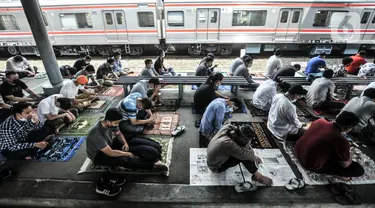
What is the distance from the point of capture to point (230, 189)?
302cm

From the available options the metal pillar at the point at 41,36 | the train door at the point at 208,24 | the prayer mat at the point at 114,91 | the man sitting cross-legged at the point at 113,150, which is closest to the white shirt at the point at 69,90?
the metal pillar at the point at 41,36

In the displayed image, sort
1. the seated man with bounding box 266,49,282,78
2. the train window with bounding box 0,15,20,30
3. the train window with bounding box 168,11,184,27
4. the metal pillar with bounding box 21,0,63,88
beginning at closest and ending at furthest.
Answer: the metal pillar with bounding box 21,0,63,88, the seated man with bounding box 266,49,282,78, the train window with bounding box 168,11,184,27, the train window with bounding box 0,15,20,30

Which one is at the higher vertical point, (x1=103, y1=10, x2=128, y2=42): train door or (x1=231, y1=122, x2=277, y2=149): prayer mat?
(x1=103, y1=10, x2=128, y2=42): train door

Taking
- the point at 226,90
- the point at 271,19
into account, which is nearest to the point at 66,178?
the point at 226,90

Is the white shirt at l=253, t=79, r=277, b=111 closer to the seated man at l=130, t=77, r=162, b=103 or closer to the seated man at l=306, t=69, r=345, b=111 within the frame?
the seated man at l=306, t=69, r=345, b=111

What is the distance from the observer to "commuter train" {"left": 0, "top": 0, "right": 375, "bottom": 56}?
32.2ft

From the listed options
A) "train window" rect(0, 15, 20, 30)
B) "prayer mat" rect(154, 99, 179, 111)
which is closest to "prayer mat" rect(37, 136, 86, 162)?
"prayer mat" rect(154, 99, 179, 111)

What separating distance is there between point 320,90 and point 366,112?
1.29m

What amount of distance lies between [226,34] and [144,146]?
8921 mm

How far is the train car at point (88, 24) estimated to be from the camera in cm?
986

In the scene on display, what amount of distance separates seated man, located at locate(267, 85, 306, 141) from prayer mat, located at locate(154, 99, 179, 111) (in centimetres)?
258

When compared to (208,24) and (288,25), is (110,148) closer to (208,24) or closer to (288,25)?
(208,24)

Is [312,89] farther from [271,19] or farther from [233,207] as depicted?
[271,19]

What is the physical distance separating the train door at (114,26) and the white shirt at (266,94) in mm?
8286
